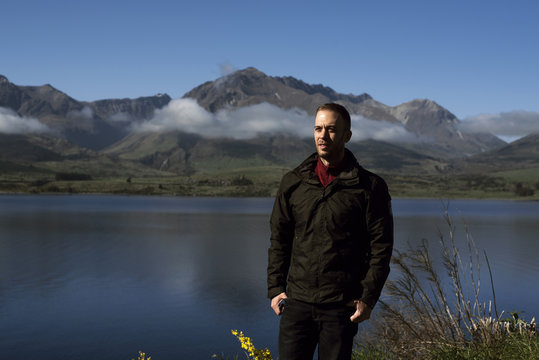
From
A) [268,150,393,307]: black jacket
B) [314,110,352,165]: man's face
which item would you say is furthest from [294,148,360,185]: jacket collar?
[314,110,352,165]: man's face

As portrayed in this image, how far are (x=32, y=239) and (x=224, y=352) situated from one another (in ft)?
209

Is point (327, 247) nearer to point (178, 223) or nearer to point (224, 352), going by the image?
point (224, 352)

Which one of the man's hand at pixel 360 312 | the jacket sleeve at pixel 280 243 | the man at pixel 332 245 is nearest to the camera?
the man's hand at pixel 360 312

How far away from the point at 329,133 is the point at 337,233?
4.92ft

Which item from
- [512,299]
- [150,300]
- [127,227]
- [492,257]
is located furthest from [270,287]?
[127,227]

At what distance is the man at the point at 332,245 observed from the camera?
6715 millimetres

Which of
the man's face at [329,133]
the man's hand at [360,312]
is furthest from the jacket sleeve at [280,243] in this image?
the man's hand at [360,312]

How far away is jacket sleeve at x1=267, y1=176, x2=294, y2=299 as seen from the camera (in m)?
7.16

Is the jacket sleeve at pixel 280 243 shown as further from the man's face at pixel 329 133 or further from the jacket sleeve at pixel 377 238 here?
the jacket sleeve at pixel 377 238

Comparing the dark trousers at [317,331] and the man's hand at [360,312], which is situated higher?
the man's hand at [360,312]

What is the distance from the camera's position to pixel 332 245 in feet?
22.5

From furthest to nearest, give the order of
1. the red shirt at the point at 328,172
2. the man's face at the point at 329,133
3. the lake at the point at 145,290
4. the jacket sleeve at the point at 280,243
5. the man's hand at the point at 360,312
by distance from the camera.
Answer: the lake at the point at 145,290, the jacket sleeve at the point at 280,243, the red shirt at the point at 328,172, the man's face at the point at 329,133, the man's hand at the point at 360,312

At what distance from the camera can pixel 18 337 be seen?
29.2 meters

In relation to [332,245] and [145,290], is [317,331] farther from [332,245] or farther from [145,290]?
[145,290]
